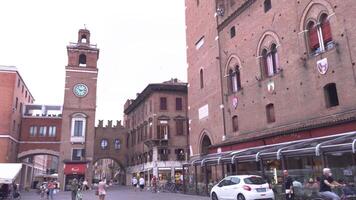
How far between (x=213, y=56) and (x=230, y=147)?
354 inches

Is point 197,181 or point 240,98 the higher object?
point 240,98

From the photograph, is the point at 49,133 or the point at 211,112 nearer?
the point at 211,112

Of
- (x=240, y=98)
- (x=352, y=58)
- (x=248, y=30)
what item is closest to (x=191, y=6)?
(x=248, y=30)

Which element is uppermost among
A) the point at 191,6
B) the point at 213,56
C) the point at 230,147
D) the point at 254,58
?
the point at 191,6

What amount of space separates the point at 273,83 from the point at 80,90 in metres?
34.4

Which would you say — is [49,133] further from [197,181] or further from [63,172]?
[197,181]

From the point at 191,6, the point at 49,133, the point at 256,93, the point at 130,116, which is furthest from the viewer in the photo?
the point at 130,116

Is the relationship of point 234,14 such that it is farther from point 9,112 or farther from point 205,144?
point 9,112

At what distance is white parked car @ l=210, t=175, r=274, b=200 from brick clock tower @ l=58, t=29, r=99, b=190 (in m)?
32.8

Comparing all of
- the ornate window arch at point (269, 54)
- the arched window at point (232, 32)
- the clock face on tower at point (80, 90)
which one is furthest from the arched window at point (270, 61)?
the clock face on tower at point (80, 90)

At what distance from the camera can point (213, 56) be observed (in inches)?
1245

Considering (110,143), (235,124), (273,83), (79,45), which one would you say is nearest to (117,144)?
(110,143)

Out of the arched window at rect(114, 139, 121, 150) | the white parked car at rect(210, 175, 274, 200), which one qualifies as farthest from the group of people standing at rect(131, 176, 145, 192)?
the white parked car at rect(210, 175, 274, 200)

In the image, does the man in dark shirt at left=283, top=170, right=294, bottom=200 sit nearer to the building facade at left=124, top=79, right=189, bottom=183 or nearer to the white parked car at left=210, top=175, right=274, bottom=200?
the white parked car at left=210, top=175, right=274, bottom=200
